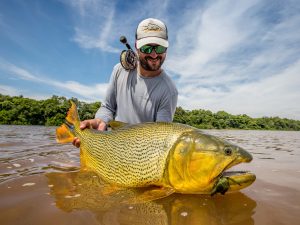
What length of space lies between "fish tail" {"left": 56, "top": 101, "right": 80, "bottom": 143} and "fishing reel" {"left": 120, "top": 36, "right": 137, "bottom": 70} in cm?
117

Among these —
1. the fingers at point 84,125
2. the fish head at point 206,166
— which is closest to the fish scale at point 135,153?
the fish head at point 206,166

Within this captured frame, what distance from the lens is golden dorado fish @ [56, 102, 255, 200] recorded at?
2115mm

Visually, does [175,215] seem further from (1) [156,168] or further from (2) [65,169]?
(2) [65,169]

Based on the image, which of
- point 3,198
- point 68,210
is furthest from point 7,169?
point 68,210

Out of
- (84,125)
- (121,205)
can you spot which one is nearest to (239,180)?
(121,205)

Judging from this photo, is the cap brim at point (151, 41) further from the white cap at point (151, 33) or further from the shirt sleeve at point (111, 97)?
the shirt sleeve at point (111, 97)

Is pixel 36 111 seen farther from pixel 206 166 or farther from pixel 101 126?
pixel 206 166

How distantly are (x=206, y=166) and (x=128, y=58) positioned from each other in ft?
9.61

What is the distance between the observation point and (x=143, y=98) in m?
4.45

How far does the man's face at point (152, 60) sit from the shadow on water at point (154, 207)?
229 cm

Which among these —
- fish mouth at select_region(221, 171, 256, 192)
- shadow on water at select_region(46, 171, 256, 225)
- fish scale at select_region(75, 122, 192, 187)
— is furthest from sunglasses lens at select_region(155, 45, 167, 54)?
fish mouth at select_region(221, 171, 256, 192)

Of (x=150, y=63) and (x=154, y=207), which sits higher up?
(x=150, y=63)

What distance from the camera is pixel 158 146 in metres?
2.46

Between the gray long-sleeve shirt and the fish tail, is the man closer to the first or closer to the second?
the gray long-sleeve shirt
